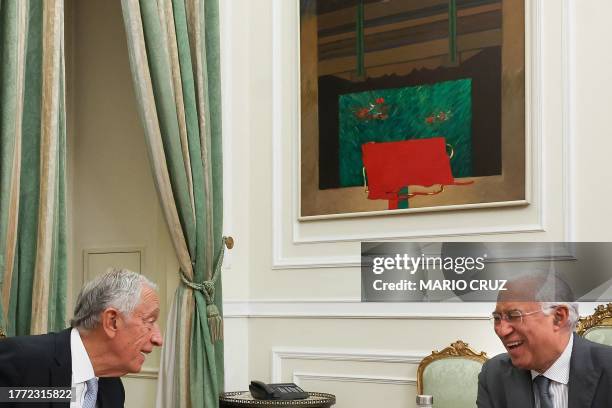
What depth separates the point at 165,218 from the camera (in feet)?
15.9

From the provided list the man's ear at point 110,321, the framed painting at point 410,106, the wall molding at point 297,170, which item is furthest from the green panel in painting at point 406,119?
the man's ear at point 110,321

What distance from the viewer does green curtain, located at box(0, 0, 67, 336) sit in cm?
375

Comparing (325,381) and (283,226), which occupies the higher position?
(283,226)

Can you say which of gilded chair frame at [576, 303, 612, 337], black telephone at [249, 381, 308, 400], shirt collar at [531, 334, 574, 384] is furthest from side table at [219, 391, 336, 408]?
shirt collar at [531, 334, 574, 384]

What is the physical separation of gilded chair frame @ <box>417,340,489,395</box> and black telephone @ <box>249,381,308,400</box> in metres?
0.61

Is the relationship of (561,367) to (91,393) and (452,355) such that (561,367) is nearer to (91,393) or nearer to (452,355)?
(91,393)

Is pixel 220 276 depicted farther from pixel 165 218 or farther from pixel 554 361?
pixel 554 361

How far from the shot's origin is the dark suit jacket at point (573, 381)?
2.76 metres

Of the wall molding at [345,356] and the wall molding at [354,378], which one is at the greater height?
the wall molding at [345,356]

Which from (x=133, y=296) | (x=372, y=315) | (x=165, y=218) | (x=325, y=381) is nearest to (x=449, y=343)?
(x=372, y=315)

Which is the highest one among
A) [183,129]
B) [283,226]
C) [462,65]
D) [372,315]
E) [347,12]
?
[347,12]

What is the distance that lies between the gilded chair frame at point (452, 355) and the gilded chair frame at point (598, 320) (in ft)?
1.68

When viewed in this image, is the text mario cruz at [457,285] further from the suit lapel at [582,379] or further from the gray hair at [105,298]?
the gray hair at [105,298]

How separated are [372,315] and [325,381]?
0.49 metres
